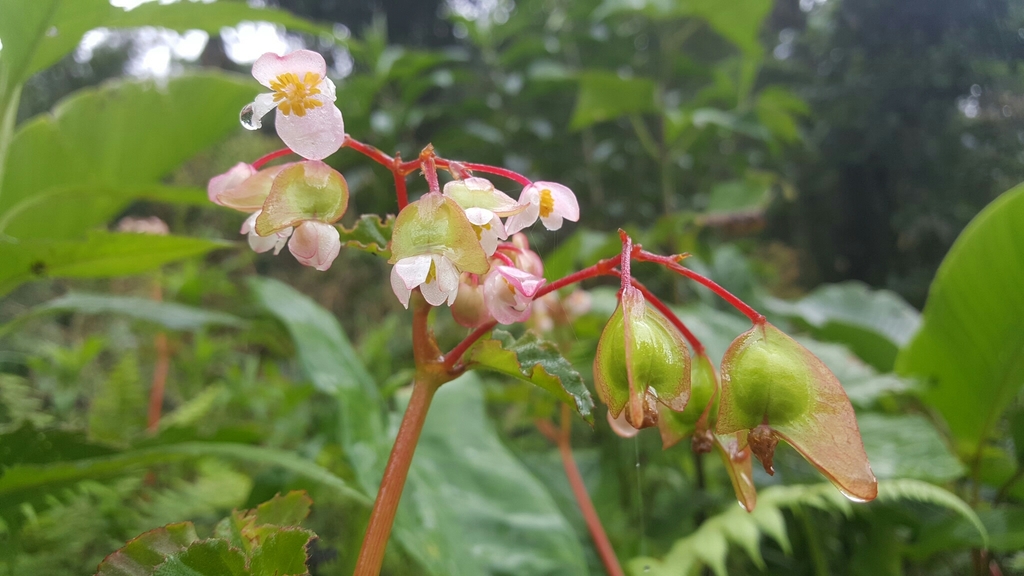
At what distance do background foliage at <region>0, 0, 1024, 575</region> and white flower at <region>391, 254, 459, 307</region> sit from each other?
5 cm

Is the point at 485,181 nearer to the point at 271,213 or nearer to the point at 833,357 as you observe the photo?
the point at 271,213

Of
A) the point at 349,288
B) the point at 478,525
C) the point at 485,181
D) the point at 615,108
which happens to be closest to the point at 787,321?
the point at 615,108

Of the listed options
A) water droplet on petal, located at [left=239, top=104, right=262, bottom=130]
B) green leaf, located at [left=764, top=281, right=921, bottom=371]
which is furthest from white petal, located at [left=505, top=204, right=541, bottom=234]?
green leaf, located at [left=764, top=281, right=921, bottom=371]

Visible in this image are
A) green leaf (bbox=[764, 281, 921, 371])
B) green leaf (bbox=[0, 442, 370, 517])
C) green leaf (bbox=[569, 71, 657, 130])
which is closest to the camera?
green leaf (bbox=[0, 442, 370, 517])

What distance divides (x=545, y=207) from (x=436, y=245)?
0.06m

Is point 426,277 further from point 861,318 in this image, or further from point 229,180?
point 861,318

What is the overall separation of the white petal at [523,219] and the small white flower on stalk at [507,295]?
0.06ft

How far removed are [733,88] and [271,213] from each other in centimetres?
146

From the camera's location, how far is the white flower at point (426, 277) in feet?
0.54

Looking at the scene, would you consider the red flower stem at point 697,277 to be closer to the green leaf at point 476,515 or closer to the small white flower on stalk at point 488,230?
the small white flower on stalk at point 488,230

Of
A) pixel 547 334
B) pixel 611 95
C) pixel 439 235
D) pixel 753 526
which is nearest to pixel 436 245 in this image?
pixel 439 235

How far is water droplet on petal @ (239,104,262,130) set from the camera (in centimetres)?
20

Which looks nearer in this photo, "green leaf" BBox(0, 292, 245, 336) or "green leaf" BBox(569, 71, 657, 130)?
"green leaf" BBox(0, 292, 245, 336)

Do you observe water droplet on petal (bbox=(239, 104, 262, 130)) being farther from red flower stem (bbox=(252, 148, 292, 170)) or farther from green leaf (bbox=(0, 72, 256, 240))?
green leaf (bbox=(0, 72, 256, 240))
